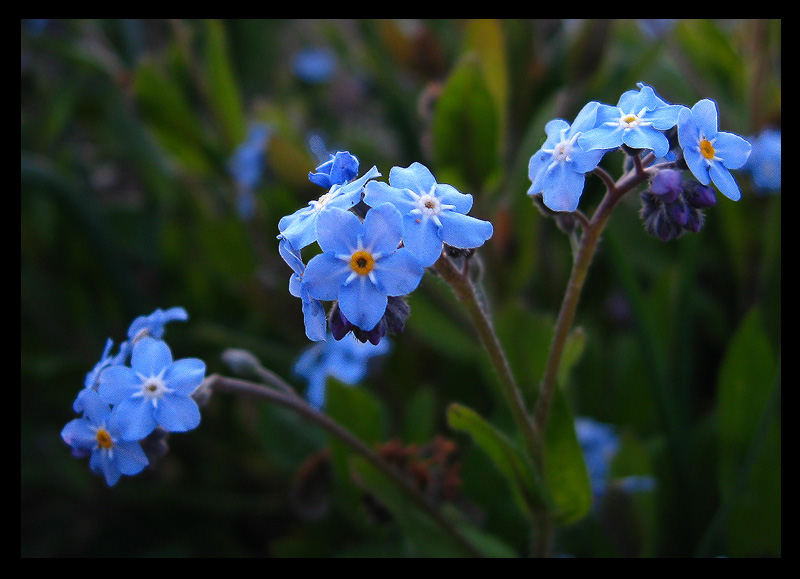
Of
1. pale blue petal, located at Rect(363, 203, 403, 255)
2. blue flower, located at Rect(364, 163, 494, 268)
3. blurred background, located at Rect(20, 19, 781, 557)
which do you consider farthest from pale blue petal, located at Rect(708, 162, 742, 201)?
blurred background, located at Rect(20, 19, 781, 557)

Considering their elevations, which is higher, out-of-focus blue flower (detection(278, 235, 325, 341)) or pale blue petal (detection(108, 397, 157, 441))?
out-of-focus blue flower (detection(278, 235, 325, 341))

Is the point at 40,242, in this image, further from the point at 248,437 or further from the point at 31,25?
the point at 248,437

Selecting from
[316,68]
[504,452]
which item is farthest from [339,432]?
[316,68]

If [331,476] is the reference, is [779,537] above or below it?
below

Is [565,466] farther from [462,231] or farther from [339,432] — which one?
[462,231]

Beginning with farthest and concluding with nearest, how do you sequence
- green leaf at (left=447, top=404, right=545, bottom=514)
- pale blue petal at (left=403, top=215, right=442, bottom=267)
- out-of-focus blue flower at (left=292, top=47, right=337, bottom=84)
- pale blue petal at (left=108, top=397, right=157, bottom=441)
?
out-of-focus blue flower at (left=292, top=47, right=337, bottom=84)
green leaf at (left=447, top=404, right=545, bottom=514)
pale blue petal at (left=108, top=397, right=157, bottom=441)
pale blue petal at (left=403, top=215, right=442, bottom=267)

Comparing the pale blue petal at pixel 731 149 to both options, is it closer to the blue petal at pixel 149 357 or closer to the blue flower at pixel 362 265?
the blue flower at pixel 362 265

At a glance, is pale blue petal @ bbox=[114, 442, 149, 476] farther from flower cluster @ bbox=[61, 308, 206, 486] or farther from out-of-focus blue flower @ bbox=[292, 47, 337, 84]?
out-of-focus blue flower @ bbox=[292, 47, 337, 84]
